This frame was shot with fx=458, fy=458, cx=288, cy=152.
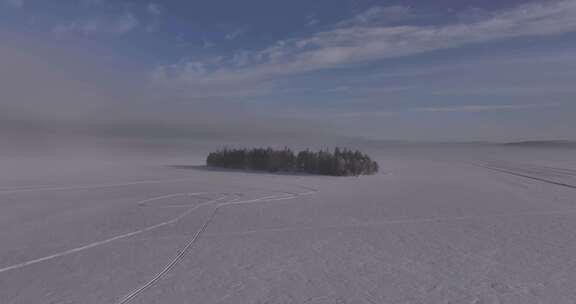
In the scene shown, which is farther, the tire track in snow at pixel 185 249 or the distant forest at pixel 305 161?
the distant forest at pixel 305 161

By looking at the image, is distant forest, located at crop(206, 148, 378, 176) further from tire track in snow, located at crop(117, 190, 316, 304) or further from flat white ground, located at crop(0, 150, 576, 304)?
tire track in snow, located at crop(117, 190, 316, 304)

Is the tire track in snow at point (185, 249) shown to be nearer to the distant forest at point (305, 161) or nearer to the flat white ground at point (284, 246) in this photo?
the flat white ground at point (284, 246)

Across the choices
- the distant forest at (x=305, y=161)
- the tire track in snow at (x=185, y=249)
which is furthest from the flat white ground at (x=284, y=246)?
the distant forest at (x=305, y=161)

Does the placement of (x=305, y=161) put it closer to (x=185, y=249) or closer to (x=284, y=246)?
(x=284, y=246)

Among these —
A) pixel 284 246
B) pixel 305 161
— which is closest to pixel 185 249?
pixel 284 246

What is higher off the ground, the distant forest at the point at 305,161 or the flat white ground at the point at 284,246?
the distant forest at the point at 305,161

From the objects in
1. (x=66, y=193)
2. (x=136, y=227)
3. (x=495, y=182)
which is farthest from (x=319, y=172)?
(x=136, y=227)
